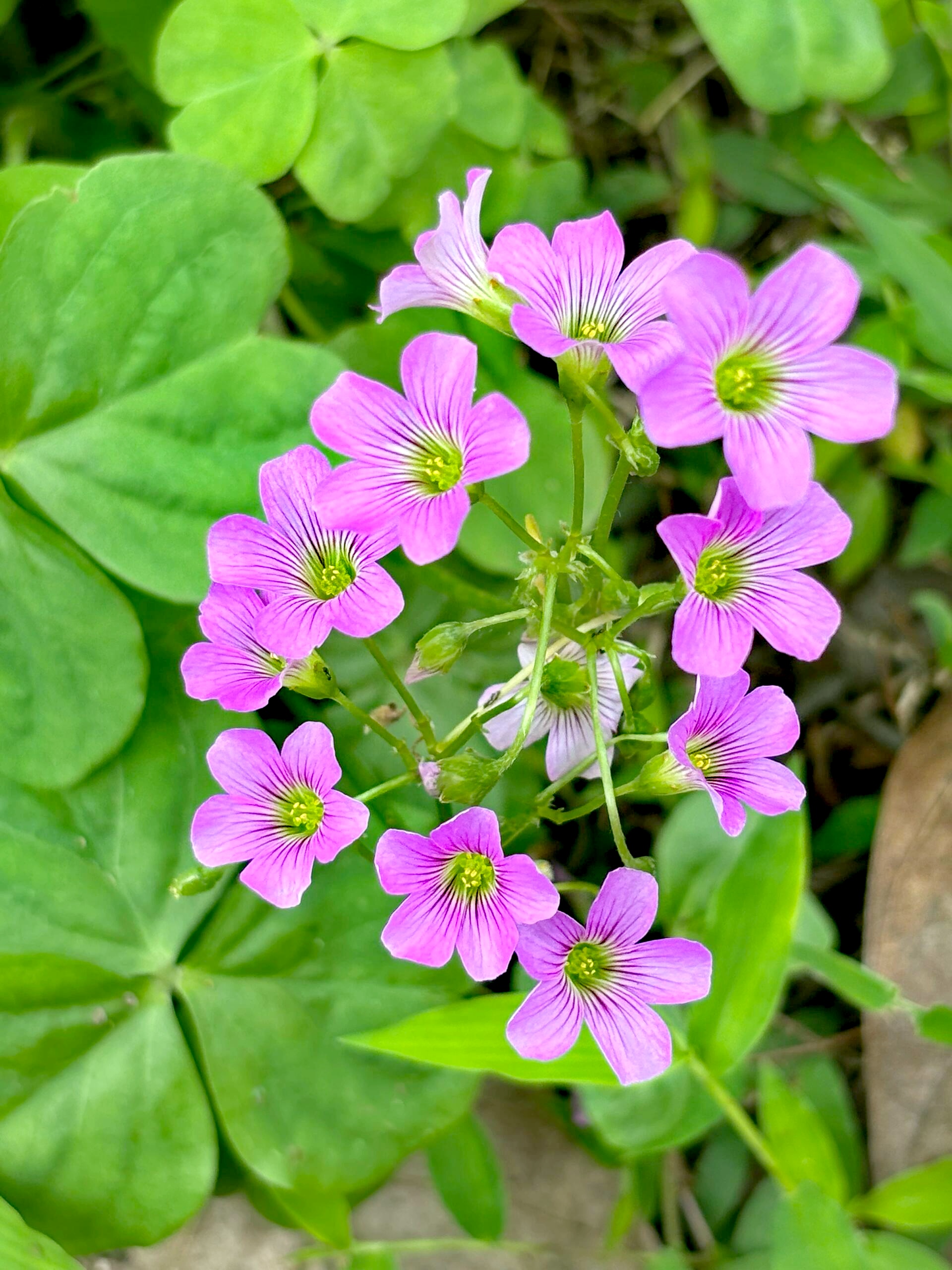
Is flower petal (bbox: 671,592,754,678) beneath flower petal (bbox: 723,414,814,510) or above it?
beneath

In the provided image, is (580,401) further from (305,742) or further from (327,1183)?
(327,1183)

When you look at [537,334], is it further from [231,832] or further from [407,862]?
[231,832]

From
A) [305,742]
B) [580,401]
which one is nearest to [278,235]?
[580,401]

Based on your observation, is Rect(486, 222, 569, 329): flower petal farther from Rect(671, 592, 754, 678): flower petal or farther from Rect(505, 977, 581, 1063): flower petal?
Rect(505, 977, 581, 1063): flower petal

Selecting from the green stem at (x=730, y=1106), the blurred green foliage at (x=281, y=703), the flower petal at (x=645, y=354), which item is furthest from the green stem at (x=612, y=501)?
the green stem at (x=730, y=1106)

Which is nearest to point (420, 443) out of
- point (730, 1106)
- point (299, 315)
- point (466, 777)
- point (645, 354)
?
point (645, 354)

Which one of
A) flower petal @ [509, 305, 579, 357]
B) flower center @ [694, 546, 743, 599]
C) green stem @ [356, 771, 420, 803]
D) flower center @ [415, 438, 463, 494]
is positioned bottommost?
green stem @ [356, 771, 420, 803]

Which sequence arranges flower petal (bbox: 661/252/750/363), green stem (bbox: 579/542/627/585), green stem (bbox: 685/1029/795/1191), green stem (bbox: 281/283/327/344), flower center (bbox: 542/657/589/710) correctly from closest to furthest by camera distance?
flower petal (bbox: 661/252/750/363)
green stem (bbox: 579/542/627/585)
flower center (bbox: 542/657/589/710)
green stem (bbox: 685/1029/795/1191)
green stem (bbox: 281/283/327/344)

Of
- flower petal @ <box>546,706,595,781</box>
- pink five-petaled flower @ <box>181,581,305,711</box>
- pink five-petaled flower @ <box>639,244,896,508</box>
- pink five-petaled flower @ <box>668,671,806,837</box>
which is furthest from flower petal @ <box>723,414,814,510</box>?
pink five-petaled flower @ <box>181,581,305,711</box>

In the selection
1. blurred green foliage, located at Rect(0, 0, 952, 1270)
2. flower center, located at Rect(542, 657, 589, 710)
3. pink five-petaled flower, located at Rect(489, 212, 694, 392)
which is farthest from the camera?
blurred green foliage, located at Rect(0, 0, 952, 1270)
